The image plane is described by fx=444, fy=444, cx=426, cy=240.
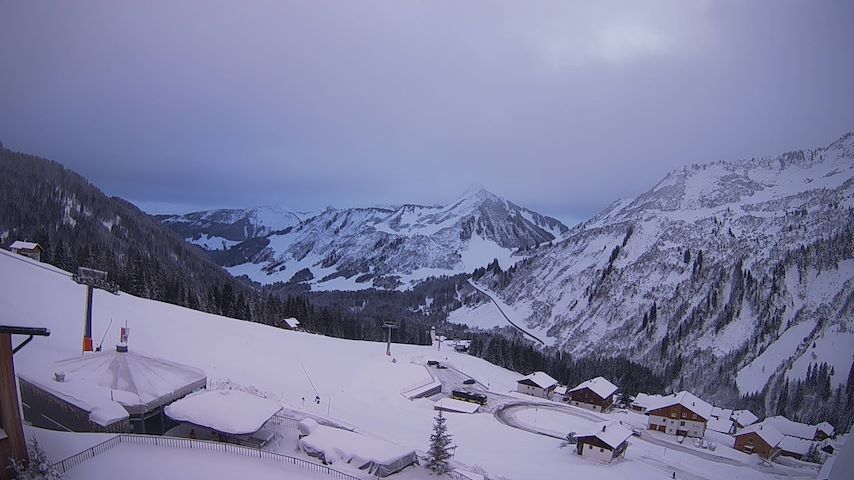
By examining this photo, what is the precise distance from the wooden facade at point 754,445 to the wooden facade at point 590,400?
12.3 meters

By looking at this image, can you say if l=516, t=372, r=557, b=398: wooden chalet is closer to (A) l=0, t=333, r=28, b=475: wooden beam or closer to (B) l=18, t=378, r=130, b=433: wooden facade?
(B) l=18, t=378, r=130, b=433: wooden facade

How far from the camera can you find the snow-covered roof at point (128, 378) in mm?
17797

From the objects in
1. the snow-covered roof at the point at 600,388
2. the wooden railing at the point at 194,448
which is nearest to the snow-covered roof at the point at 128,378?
the wooden railing at the point at 194,448

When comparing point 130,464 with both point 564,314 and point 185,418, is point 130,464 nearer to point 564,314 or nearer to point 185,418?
point 185,418

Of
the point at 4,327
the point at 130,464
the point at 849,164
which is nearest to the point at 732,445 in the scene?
the point at 130,464

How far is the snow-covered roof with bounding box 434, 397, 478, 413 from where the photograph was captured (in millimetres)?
37344

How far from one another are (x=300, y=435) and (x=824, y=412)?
82.7 meters

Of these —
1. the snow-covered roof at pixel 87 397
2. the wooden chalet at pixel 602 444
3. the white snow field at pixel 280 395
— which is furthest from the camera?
the wooden chalet at pixel 602 444

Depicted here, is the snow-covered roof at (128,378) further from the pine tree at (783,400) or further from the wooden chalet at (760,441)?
the pine tree at (783,400)

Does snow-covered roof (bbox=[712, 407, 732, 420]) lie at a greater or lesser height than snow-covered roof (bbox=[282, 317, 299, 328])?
lesser

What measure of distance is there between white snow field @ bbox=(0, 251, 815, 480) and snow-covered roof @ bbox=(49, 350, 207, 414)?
1.54m

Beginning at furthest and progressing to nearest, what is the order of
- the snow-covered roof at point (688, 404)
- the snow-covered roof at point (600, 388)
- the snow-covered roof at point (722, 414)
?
1. the snow-covered roof at point (722, 414)
2. the snow-covered roof at point (600, 388)
3. the snow-covered roof at point (688, 404)

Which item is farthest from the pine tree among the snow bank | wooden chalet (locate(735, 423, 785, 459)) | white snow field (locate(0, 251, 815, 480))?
the snow bank

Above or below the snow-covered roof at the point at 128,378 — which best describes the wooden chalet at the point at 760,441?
below
